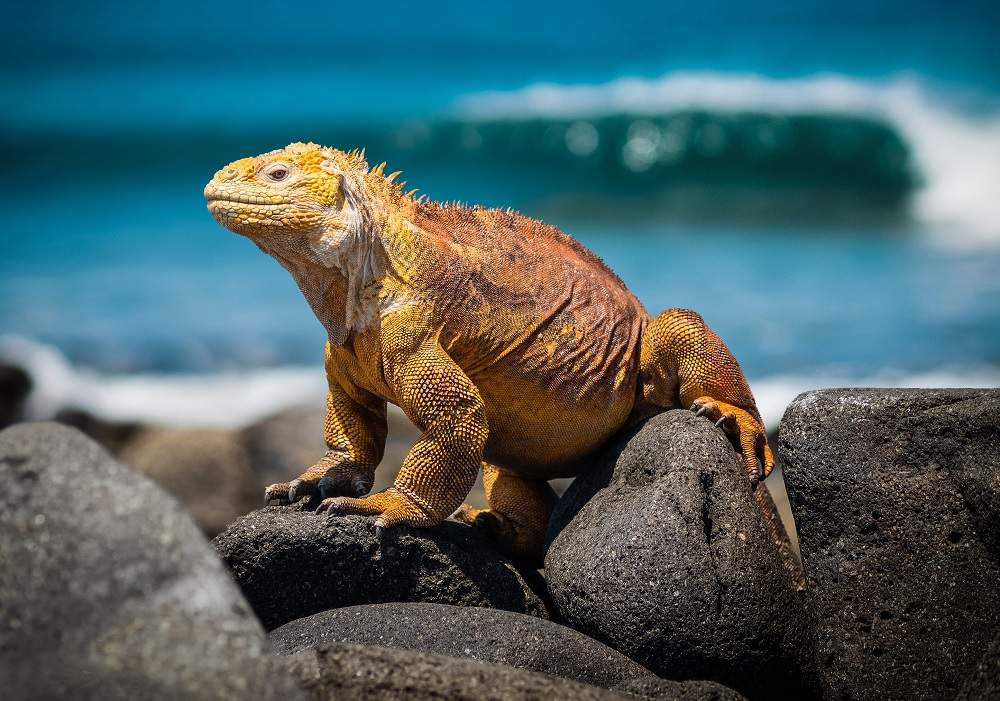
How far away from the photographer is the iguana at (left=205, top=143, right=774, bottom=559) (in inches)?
219

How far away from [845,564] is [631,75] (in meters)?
25.0

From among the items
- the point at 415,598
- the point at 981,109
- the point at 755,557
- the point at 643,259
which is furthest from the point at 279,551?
the point at 981,109

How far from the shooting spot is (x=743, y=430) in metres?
6.18

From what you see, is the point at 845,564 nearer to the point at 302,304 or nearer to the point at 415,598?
the point at 415,598

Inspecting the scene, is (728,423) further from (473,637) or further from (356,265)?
(356,265)

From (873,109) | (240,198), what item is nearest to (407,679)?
(240,198)

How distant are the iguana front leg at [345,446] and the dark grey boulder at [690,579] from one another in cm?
114

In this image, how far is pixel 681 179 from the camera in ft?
87.4

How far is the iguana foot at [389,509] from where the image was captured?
5648 millimetres

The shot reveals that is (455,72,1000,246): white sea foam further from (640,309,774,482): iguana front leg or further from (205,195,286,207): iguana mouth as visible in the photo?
(205,195,286,207): iguana mouth

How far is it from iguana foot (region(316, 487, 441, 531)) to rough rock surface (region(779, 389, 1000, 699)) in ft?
5.79

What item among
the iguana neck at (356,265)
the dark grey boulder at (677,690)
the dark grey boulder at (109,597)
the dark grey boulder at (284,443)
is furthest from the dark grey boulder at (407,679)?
the dark grey boulder at (284,443)

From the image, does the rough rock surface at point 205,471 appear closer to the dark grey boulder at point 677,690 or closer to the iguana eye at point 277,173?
the iguana eye at point 277,173

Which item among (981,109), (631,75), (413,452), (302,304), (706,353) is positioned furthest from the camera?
(631,75)
